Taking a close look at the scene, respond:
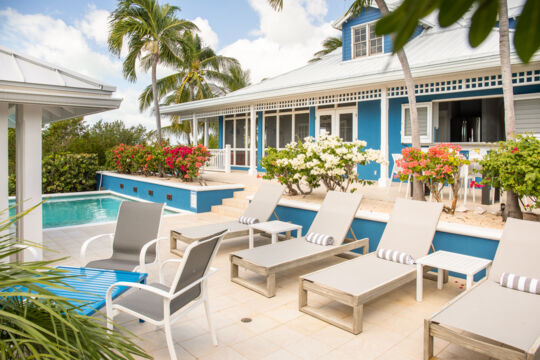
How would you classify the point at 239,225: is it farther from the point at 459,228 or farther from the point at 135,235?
→ the point at 459,228

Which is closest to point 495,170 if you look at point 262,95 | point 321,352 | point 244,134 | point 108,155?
point 321,352

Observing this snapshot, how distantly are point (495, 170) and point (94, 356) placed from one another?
5.67 meters

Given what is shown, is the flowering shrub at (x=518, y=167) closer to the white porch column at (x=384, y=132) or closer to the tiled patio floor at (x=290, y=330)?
the tiled patio floor at (x=290, y=330)

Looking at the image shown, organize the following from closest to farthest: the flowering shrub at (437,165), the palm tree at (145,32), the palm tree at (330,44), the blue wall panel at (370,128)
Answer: the flowering shrub at (437,165), the blue wall panel at (370,128), the palm tree at (145,32), the palm tree at (330,44)

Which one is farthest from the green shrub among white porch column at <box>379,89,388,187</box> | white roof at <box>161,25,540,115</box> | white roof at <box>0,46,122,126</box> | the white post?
white porch column at <box>379,89,388,187</box>

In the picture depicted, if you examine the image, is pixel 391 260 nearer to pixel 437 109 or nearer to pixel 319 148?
pixel 319 148

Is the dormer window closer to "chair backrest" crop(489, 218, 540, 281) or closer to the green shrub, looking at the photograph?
"chair backrest" crop(489, 218, 540, 281)

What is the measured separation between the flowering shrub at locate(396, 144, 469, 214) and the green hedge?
13665mm

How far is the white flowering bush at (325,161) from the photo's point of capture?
295 inches

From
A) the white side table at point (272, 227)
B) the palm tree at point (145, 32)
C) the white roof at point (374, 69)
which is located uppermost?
the palm tree at point (145, 32)

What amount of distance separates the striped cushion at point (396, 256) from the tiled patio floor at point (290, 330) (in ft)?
1.38

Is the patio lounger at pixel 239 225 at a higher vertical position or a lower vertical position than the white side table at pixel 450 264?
higher

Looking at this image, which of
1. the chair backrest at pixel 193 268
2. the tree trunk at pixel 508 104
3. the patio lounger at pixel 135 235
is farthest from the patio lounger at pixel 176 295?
the tree trunk at pixel 508 104

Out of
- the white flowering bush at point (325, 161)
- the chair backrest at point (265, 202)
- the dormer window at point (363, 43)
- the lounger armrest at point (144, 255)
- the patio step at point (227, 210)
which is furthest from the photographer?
the dormer window at point (363, 43)
